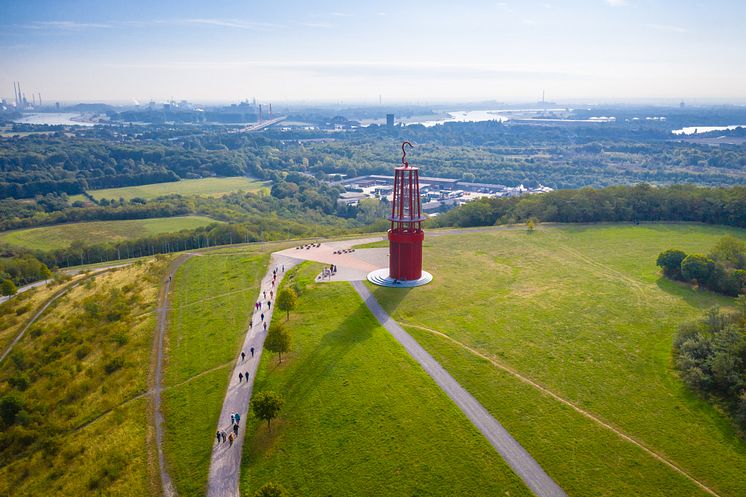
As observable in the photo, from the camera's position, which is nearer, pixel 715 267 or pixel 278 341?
pixel 278 341

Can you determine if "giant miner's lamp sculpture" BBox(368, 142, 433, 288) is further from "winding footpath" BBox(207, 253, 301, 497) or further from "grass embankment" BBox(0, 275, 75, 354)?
"grass embankment" BBox(0, 275, 75, 354)

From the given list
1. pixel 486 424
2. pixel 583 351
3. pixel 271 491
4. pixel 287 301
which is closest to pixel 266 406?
pixel 271 491

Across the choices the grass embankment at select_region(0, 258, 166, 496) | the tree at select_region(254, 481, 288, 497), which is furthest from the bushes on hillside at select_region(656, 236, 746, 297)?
the grass embankment at select_region(0, 258, 166, 496)

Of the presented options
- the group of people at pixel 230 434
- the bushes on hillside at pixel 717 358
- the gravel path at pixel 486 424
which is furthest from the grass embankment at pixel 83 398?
the bushes on hillside at pixel 717 358

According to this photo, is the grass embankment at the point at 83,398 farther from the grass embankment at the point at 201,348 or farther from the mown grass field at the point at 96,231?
the mown grass field at the point at 96,231

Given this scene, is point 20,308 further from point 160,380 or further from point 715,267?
point 715,267

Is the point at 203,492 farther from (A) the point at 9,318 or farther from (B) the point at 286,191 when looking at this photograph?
(B) the point at 286,191
